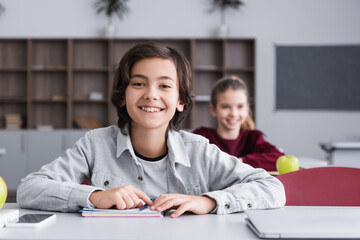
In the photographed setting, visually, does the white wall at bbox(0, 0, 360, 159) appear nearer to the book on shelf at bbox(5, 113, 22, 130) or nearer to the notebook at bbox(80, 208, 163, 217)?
the book on shelf at bbox(5, 113, 22, 130)

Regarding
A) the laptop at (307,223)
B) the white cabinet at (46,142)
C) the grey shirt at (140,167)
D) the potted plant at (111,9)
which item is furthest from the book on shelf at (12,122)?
the laptop at (307,223)

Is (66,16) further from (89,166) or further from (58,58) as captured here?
(89,166)

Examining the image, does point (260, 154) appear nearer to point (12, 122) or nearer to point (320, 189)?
point (320, 189)

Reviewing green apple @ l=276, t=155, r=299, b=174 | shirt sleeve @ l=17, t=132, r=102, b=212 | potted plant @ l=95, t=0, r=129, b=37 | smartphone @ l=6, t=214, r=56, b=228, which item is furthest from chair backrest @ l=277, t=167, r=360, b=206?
potted plant @ l=95, t=0, r=129, b=37

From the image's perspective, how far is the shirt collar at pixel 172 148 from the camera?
147 centimetres

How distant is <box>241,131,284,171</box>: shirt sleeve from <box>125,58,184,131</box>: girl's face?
132 centimetres

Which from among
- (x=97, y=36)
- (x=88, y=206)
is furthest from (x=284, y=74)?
(x=88, y=206)

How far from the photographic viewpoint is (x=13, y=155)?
5.96 metres

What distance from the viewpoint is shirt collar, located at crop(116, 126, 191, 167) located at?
147 cm

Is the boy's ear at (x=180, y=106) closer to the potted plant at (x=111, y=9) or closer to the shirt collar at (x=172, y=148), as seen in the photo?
the shirt collar at (x=172, y=148)

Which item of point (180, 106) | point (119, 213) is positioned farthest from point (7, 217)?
point (180, 106)

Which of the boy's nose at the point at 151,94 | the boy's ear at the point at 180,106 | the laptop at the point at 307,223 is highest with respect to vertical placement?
the boy's nose at the point at 151,94

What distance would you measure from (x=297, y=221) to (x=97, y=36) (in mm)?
5747

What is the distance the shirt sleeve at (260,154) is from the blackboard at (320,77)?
333 cm
